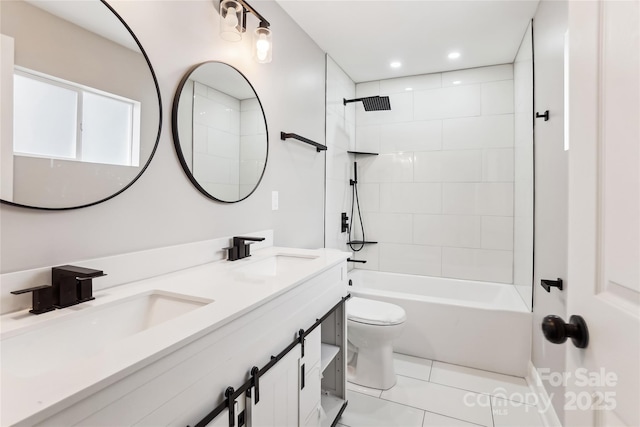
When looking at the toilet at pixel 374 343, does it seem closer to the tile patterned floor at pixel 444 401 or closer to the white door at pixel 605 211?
the tile patterned floor at pixel 444 401

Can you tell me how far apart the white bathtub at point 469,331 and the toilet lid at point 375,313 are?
0.35 meters

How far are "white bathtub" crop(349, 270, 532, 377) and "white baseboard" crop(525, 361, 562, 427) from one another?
0.11m

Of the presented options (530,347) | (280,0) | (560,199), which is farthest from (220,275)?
(530,347)

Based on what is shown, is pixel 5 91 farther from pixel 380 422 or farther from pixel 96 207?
pixel 380 422

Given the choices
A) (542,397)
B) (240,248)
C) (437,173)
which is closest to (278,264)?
(240,248)

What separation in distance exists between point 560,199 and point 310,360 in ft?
4.77

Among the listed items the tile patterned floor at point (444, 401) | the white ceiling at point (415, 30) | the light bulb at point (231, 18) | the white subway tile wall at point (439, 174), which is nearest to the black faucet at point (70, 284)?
the light bulb at point (231, 18)

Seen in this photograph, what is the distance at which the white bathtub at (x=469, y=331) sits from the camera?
7.54ft

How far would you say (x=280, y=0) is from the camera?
2.02 m

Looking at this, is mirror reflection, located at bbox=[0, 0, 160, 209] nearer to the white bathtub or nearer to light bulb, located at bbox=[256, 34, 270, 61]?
light bulb, located at bbox=[256, 34, 270, 61]

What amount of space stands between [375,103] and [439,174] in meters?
0.97

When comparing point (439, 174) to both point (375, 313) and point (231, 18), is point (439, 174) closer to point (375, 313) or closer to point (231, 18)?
point (375, 313)

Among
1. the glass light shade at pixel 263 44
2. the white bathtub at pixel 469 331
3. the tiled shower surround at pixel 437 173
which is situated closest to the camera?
the glass light shade at pixel 263 44

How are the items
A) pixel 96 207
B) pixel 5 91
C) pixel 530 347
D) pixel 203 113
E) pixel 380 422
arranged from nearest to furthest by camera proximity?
pixel 5 91 → pixel 96 207 → pixel 203 113 → pixel 380 422 → pixel 530 347
